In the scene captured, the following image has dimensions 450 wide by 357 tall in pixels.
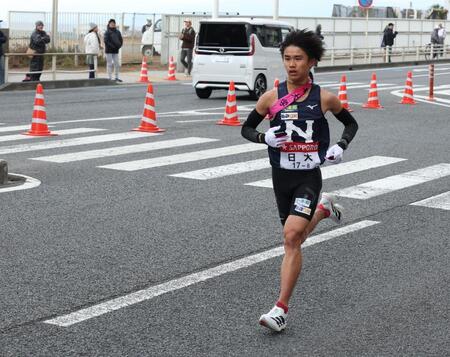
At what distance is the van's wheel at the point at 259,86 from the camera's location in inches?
973

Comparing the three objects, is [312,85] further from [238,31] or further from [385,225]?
[238,31]

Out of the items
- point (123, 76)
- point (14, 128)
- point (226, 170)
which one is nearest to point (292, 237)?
point (226, 170)

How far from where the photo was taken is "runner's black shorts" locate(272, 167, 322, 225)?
20.0 feet

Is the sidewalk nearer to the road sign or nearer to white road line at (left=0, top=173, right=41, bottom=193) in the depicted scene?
the road sign

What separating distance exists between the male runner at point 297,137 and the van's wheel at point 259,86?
18.4 metres

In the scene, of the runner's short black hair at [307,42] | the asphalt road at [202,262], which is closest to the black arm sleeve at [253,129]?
the runner's short black hair at [307,42]

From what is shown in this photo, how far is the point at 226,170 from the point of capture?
41.7 ft

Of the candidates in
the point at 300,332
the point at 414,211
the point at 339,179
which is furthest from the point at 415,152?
the point at 300,332

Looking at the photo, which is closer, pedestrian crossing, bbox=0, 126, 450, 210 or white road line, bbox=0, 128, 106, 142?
pedestrian crossing, bbox=0, 126, 450, 210

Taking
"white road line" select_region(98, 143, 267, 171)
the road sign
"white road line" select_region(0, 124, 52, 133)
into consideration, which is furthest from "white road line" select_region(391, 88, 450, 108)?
the road sign

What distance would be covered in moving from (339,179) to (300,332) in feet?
20.9

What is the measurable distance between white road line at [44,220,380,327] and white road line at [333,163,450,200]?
84.1 inches

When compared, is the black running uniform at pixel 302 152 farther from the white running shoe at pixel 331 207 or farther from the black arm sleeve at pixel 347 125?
the white running shoe at pixel 331 207

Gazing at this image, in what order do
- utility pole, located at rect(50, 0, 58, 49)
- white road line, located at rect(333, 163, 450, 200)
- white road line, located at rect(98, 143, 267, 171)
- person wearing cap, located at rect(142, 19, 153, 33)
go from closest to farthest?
white road line, located at rect(333, 163, 450, 200) → white road line, located at rect(98, 143, 267, 171) → utility pole, located at rect(50, 0, 58, 49) → person wearing cap, located at rect(142, 19, 153, 33)
